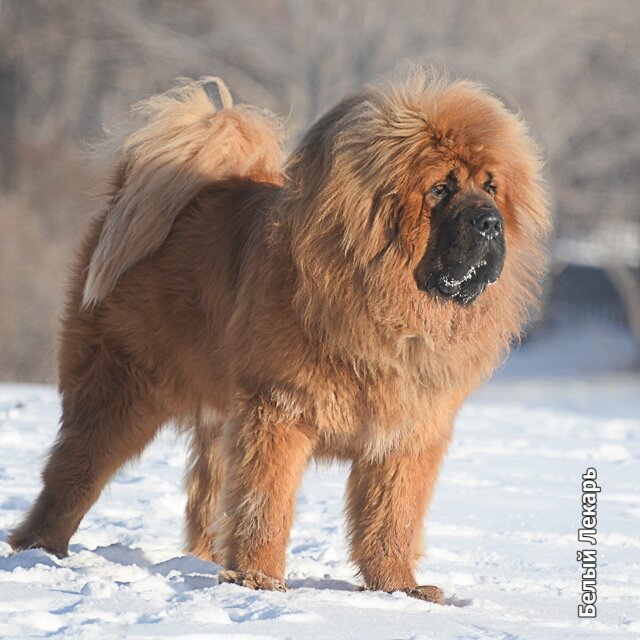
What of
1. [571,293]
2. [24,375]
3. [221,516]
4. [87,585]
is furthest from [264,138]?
[571,293]

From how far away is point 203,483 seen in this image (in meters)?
5.04

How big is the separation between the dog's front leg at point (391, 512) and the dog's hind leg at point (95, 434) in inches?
39.2

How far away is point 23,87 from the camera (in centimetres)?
2067

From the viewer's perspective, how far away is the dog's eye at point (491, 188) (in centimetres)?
388

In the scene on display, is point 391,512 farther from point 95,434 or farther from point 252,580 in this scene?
point 95,434

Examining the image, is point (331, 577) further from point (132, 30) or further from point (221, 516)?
point (132, 30)

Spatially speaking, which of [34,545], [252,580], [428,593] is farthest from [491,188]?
[34,545]

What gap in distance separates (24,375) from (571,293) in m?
13.8

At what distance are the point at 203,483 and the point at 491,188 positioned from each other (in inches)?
78.3

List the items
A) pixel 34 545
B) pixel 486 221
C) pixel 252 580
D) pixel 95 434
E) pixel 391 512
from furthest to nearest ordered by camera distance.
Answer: pixel 95 434
pixel 34 545
pixel 391 512
pixel 252 580
pixel 486 221

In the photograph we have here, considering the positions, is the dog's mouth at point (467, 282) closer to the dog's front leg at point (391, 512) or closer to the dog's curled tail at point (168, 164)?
the dog's front leg at point (391, 512)

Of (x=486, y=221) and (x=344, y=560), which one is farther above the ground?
(x=486, y=221)

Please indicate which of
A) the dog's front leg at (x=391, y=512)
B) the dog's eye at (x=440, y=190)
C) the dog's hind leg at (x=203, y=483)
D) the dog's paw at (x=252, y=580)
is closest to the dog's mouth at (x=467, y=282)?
the dog's eye at (x=440, y=190)

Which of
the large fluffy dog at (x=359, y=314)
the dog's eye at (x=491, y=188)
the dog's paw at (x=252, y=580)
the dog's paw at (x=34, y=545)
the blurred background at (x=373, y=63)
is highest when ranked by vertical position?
the blurred background at (x=373, y=63)
